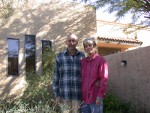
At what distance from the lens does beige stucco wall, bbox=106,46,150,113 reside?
9.70 metres

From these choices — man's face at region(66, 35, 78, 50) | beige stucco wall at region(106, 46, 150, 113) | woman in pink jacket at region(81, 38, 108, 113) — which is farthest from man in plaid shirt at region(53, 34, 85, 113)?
beige stucco wall at region(106, 46, 150, 113)

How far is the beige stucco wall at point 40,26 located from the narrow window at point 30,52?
0.17 meters

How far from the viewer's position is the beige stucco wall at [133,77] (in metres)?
9.70

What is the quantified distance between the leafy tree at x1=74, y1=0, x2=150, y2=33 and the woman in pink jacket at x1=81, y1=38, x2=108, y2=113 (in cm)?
414

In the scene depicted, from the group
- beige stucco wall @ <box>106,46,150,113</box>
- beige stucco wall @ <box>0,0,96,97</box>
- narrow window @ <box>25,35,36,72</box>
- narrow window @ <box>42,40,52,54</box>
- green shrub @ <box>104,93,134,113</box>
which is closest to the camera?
beige stucco wall @ <box>106,46,150,113</box>

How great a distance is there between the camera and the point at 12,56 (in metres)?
13.1

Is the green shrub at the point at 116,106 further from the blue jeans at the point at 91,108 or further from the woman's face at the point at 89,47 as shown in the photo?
the woman's face at the point at 89,47

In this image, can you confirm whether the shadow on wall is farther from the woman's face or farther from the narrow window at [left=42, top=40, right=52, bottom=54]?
the woman's face

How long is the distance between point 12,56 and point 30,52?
81 cm

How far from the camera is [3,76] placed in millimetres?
12828

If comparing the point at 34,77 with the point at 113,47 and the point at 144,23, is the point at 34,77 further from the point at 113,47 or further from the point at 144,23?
the point at 113,47

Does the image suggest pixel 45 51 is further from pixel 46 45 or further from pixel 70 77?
pixel 70 77

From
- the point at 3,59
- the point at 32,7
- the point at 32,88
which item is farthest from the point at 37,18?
the point at 32,88

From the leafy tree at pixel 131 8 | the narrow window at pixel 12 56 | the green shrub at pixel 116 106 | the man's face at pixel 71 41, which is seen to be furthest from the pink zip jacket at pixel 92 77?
the narrow window at pixel 12 56
